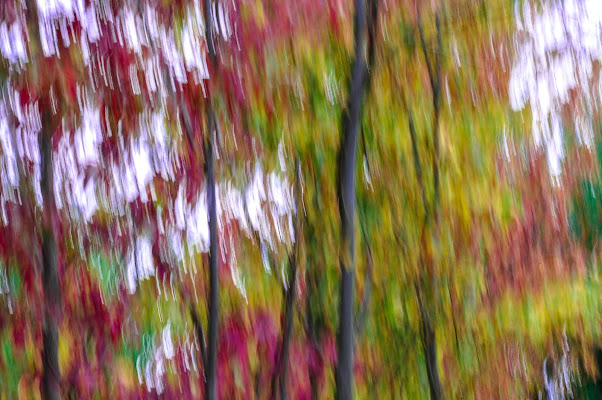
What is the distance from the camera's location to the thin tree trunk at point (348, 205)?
5289 millimetres

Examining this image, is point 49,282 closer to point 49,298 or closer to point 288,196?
point 49,298

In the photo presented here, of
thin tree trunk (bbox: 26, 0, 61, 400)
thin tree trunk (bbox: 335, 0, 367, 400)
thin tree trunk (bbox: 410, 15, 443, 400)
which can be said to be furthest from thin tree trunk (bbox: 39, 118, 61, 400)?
thin tree trunk (bbox: 410, 15, 443, 400)

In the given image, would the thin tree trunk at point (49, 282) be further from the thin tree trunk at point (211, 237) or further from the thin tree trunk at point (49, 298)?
the thin tree trunk at point (211, 237)

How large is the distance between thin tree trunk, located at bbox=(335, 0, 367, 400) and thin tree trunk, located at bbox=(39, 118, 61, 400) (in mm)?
2224

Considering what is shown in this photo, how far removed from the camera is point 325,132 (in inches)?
228

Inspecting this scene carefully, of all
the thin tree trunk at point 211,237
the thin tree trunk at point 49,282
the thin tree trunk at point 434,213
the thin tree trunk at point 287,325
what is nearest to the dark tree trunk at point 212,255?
the thin tree trunk at point 211,237

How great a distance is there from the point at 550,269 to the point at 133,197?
549cm

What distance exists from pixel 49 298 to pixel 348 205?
2.46 meters

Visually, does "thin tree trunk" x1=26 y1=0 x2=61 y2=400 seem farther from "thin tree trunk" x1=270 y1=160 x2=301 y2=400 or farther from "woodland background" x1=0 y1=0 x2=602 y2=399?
"thin tree trunk" x1=270 y1=160 x2=301 y2=400

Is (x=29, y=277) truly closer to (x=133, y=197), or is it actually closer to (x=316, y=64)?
(x=133, y=197)

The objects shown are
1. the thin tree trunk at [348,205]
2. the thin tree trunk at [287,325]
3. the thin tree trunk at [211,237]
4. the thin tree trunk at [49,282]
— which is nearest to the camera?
the thin tree trunk at [49,282]

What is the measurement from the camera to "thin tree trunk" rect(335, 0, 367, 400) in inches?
208

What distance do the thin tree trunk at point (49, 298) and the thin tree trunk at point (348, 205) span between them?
2224mm

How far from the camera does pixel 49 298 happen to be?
4.61m
